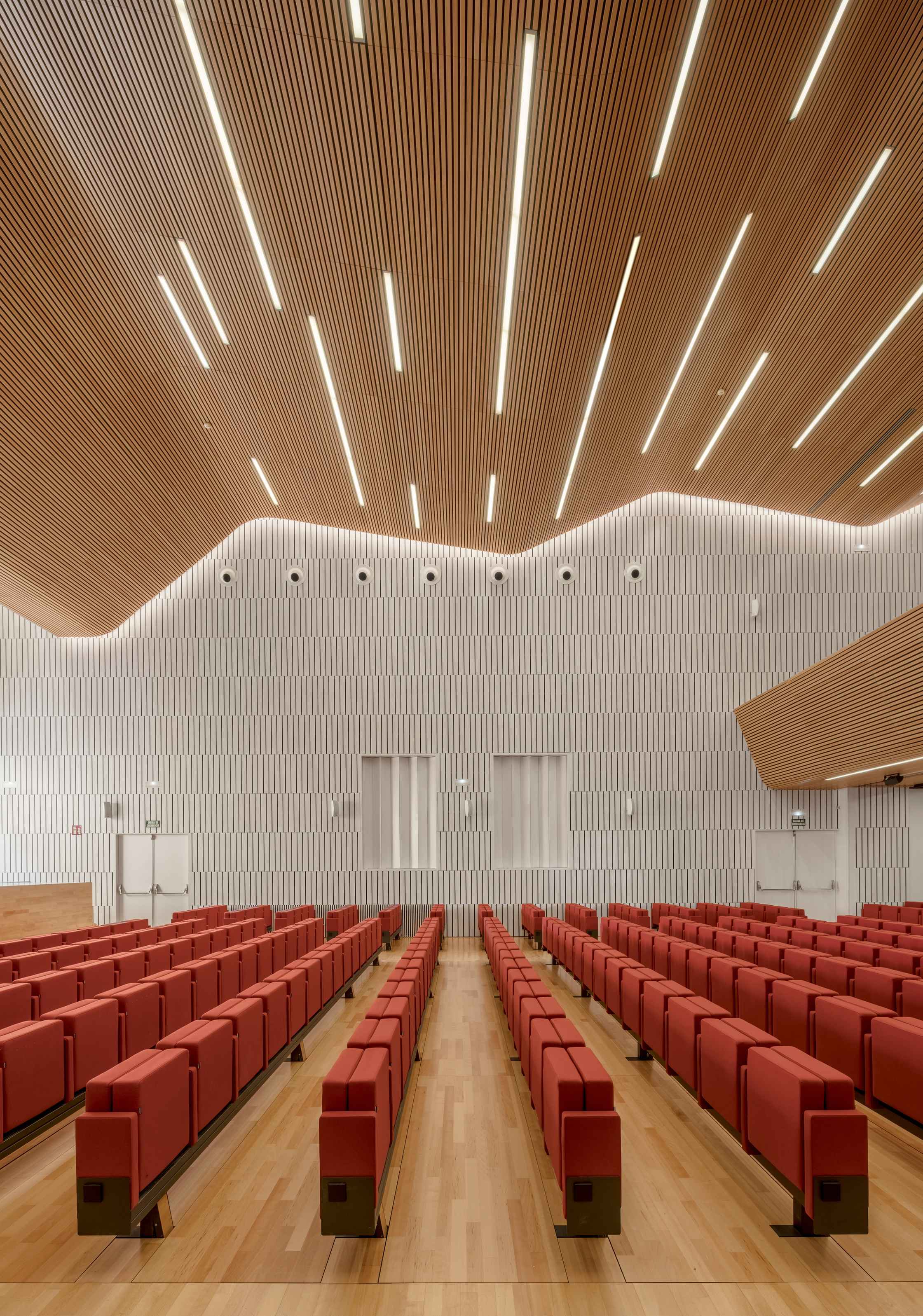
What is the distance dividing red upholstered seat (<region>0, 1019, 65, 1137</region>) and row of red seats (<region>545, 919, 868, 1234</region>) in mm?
2955

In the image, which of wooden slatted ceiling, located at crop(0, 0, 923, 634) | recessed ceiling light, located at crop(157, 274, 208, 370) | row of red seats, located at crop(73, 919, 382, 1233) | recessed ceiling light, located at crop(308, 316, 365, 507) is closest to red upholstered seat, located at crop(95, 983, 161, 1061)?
row of red seats, located at crop(73, 919, 382, 1233)

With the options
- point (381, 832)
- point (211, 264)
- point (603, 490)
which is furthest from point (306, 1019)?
point (603, 490)

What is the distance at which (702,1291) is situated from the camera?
2758 mm

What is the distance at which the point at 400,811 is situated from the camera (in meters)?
14.1

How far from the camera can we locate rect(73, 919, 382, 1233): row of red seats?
2.88m

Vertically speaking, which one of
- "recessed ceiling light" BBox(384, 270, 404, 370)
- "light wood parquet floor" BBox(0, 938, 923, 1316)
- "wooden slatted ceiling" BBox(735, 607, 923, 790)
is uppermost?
"recessed ceiling light" BBox(384, 270, 404, 370)

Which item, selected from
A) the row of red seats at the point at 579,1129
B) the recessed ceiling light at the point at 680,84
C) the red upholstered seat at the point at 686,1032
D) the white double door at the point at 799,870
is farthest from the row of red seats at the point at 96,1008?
the white double door at the point at 799,870

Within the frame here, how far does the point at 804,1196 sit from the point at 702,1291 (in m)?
0.47

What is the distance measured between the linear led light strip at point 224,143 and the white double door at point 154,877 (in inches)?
357

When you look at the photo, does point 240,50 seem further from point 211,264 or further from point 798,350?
point 798,350

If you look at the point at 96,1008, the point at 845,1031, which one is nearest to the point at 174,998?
the point at 96,1008

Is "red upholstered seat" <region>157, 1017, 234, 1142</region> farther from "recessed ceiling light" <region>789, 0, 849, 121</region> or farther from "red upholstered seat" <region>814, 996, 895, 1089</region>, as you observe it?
"recessed ceiling light" <region>789, 0, 849, 121</region>

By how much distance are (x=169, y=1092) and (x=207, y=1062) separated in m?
0.42

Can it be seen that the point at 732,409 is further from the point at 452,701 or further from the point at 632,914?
the point at 632,914
